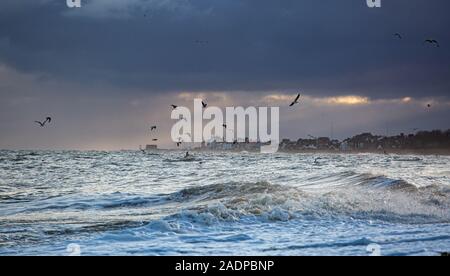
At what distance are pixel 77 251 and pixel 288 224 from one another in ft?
18.1

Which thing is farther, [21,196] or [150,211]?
[21,196]

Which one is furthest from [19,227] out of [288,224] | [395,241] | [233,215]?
[395,241]

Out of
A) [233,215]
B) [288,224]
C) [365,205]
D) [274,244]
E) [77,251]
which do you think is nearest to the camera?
[77,251]

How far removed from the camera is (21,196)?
2192 centimetres
